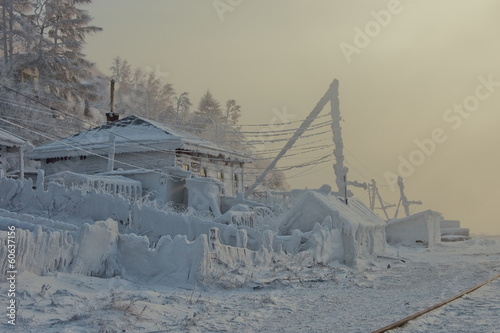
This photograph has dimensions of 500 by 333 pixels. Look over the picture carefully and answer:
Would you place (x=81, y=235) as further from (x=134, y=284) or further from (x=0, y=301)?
(x=0, y=301)

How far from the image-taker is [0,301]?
756 centimetres

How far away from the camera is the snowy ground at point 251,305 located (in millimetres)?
7652

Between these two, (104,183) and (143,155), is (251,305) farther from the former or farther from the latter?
(143,155)

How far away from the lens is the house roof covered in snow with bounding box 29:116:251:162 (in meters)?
29.9

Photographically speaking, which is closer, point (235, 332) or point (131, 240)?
point (235, 332)

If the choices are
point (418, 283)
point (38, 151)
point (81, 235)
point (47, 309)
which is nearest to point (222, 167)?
point (38, 151)

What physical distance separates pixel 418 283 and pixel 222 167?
22.1m

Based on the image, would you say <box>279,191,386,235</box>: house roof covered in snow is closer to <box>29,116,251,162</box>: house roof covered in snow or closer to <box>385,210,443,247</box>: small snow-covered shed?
<box>385,210,443,247</box>: small snow-covered shed

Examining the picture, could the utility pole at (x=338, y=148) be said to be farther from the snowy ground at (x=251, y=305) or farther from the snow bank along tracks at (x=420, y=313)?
the snow bank along tracks at (x=420, y=313)

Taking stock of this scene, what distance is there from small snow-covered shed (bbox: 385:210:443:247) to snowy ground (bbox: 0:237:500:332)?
16019mm

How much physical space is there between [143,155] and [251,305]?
22.2m

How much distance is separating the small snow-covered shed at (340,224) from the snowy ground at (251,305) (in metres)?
4.22

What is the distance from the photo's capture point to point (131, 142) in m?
30.1

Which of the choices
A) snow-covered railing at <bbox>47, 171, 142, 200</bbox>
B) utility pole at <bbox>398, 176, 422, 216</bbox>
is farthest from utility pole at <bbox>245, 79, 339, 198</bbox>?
utility pole at <bbox>398, 176, 422, 216</bbox>
